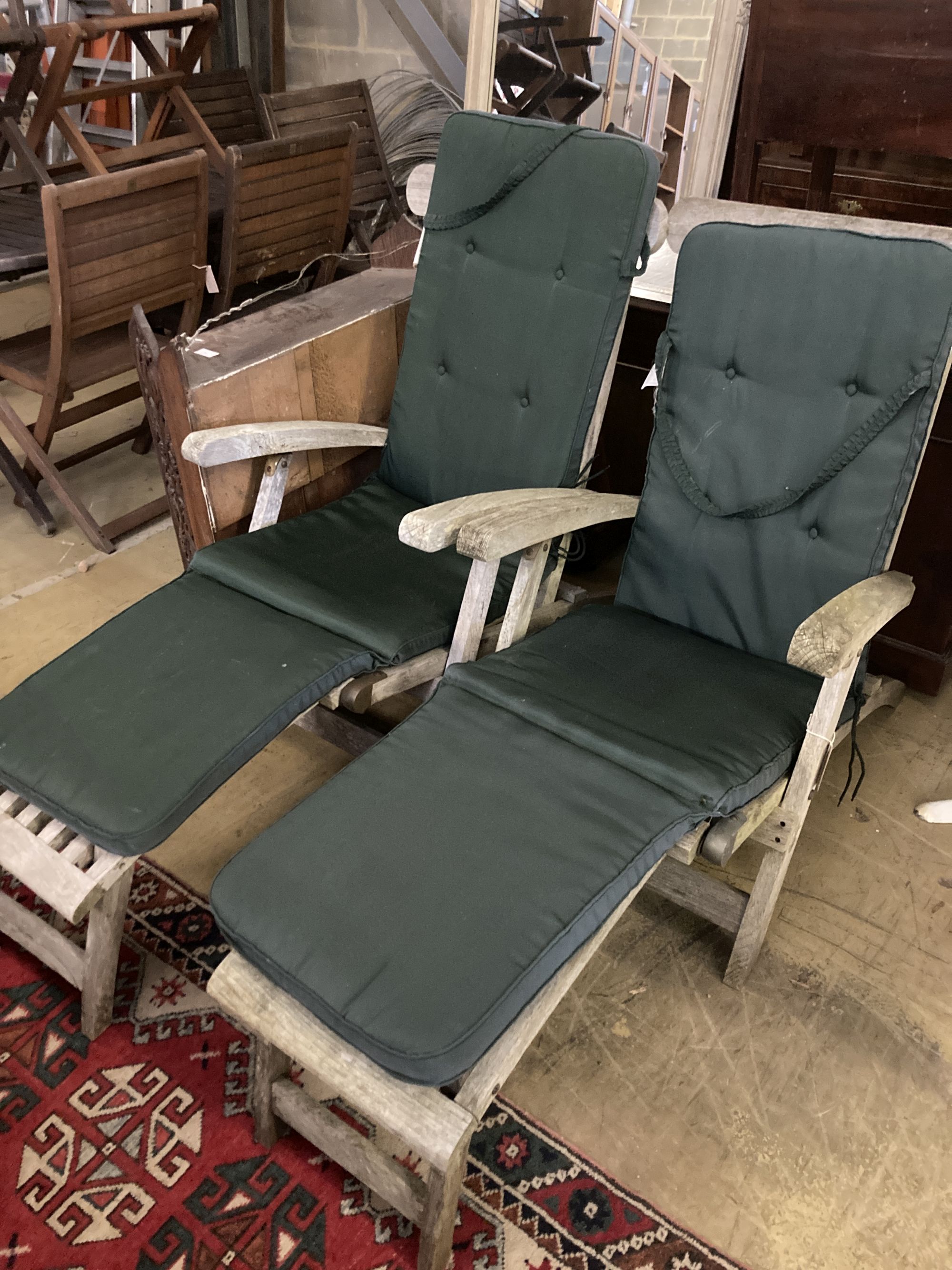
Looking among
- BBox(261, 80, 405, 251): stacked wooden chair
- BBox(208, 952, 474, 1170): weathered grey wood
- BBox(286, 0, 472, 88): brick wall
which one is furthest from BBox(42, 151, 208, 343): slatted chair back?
BBox(208, 952, 474, 1170): weathered grey wood

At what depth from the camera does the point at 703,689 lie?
1.68 m

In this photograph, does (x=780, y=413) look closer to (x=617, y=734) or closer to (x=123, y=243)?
(x=617, y=734)

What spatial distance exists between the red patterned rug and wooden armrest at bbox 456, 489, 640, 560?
868 millimetres

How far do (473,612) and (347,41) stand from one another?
331cm

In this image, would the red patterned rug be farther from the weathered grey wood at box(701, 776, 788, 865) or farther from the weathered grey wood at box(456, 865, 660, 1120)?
the weathered grey wood at box(701, 776, 788, 865)

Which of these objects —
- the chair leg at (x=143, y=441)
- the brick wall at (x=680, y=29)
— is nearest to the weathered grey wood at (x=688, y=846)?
the brick wall at (x=680, y=29)

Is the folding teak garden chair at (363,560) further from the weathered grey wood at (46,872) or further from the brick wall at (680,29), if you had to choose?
the brick wall at (680,29)

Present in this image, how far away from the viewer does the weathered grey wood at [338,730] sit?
1.87m

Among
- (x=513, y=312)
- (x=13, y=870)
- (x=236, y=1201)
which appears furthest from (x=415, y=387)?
(x=236, y=1201)

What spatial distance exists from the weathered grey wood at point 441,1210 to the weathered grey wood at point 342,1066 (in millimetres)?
32

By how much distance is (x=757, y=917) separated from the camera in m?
1.65

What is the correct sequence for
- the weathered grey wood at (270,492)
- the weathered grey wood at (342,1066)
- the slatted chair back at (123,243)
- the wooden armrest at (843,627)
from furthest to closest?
the slatted chair back at (123,243) → the weathered grey wood at (270,492) → the wooden armrest at (843,627) → the weathered grey wood at (342,1066)

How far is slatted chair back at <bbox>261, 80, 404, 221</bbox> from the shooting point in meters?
3.60

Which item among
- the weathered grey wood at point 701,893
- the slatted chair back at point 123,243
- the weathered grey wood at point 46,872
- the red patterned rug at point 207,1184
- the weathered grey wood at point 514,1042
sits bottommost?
the red patterned rug at point 207,1184
